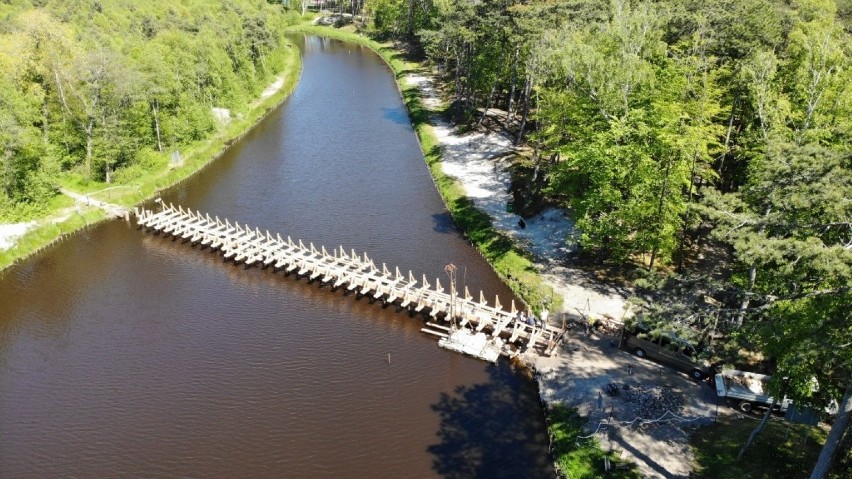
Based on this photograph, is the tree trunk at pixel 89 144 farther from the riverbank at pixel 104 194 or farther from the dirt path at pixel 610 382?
the dirt path at pixel 610 382

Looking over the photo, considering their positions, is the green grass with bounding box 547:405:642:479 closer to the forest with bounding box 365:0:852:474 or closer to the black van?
the black van

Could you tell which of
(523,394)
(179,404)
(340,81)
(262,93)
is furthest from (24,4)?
(523,394)

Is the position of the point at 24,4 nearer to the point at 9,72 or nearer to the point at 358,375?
the point at 9,72

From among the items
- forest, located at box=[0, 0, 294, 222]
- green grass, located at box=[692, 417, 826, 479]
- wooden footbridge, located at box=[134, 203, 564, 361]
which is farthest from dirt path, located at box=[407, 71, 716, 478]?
forest, located at box=[0, 0, 294, 222]

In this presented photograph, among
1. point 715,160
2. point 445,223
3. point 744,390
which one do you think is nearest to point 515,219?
point 445,223

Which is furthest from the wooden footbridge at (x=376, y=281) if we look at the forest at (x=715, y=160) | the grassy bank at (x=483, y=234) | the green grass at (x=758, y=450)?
the green grass at (x=758, y=450)

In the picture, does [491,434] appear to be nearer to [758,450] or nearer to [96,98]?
[758,450]
